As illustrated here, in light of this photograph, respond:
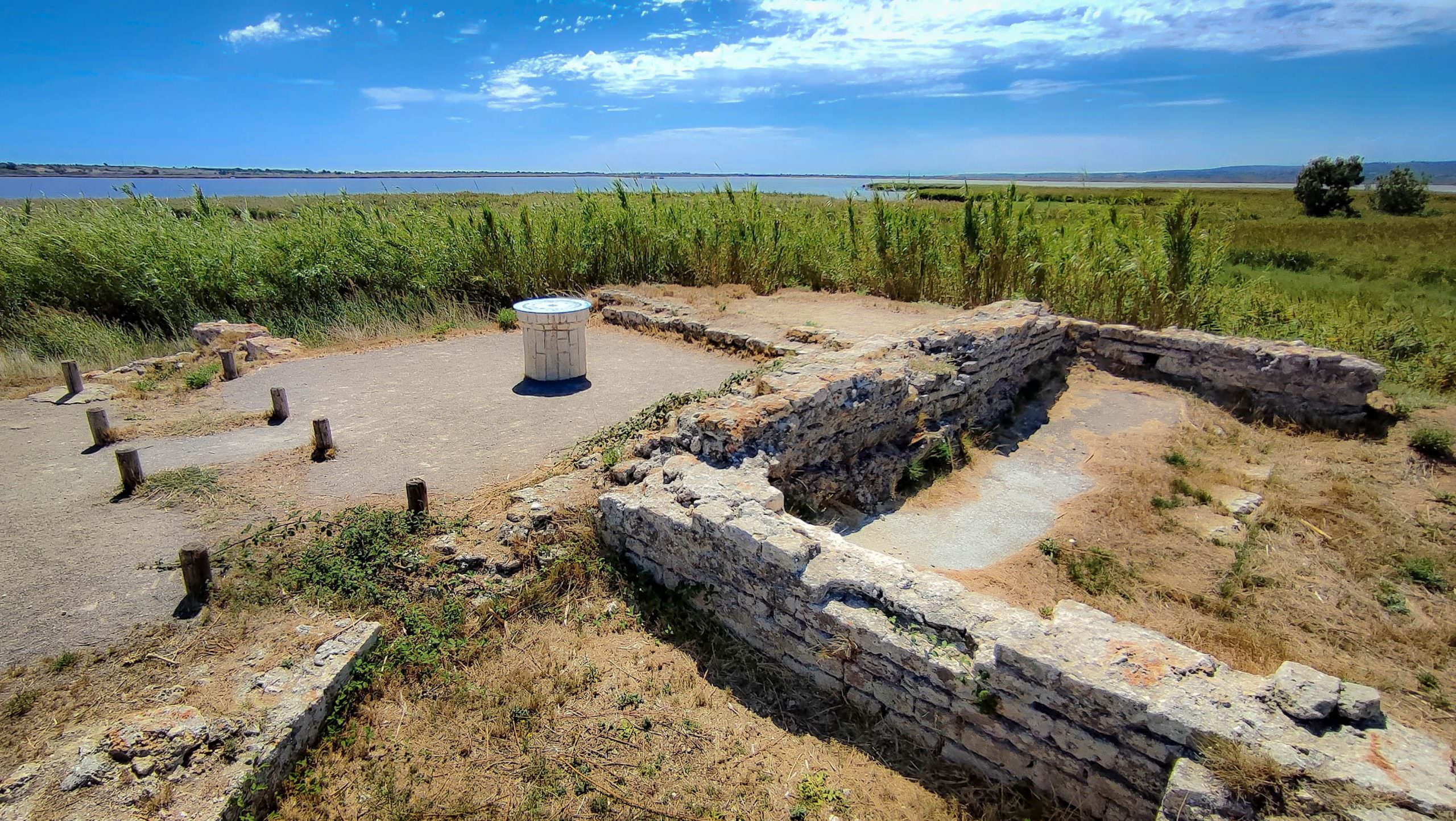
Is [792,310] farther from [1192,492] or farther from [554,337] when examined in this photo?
[1192,492]

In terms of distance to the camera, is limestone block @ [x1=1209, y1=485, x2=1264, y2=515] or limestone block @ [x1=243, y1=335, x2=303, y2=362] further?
limestone block @ [x1=243, y1=335, x2=303, y2=362]

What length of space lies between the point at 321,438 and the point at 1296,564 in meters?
7.92

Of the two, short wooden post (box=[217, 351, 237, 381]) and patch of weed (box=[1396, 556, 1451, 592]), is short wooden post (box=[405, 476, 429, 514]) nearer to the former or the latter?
short wooden post (box=[217, 351, 237, 381])

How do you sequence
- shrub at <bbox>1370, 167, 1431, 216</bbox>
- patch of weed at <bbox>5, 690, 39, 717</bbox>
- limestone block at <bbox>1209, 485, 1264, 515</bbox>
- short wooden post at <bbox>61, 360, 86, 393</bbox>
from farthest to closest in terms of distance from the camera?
shrub at <bbox>1370, 167, 1431, 216</bbox>
short wooden post at <bbox>61, 360, 86, 393</bbox>
limestone block at <bbox>1209, 485, 1264, 515</bbox>
patch of weed at <bbox>5, 690, 39, 717</bbox>

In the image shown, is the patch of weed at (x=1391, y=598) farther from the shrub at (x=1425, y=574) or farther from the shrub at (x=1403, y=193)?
the shrub at (x=1403, y=193)

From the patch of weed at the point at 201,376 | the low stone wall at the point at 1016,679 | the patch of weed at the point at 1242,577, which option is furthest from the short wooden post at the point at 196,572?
the patch of weed at the point at 1242,577

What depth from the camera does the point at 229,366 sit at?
8.09 metres

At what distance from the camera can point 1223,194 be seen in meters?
48.8

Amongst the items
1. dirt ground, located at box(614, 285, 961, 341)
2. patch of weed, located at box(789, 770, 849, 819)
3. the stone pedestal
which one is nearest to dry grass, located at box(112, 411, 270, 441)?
the stone pedestal

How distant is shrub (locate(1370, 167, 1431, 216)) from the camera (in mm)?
32031

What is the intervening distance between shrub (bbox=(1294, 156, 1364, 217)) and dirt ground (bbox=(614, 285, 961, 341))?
34.6 m

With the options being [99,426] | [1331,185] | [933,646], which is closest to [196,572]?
[99,426]

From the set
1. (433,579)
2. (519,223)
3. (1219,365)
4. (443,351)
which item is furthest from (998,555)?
(519,223)

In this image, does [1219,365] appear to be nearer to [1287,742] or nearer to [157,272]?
[1287,742]
